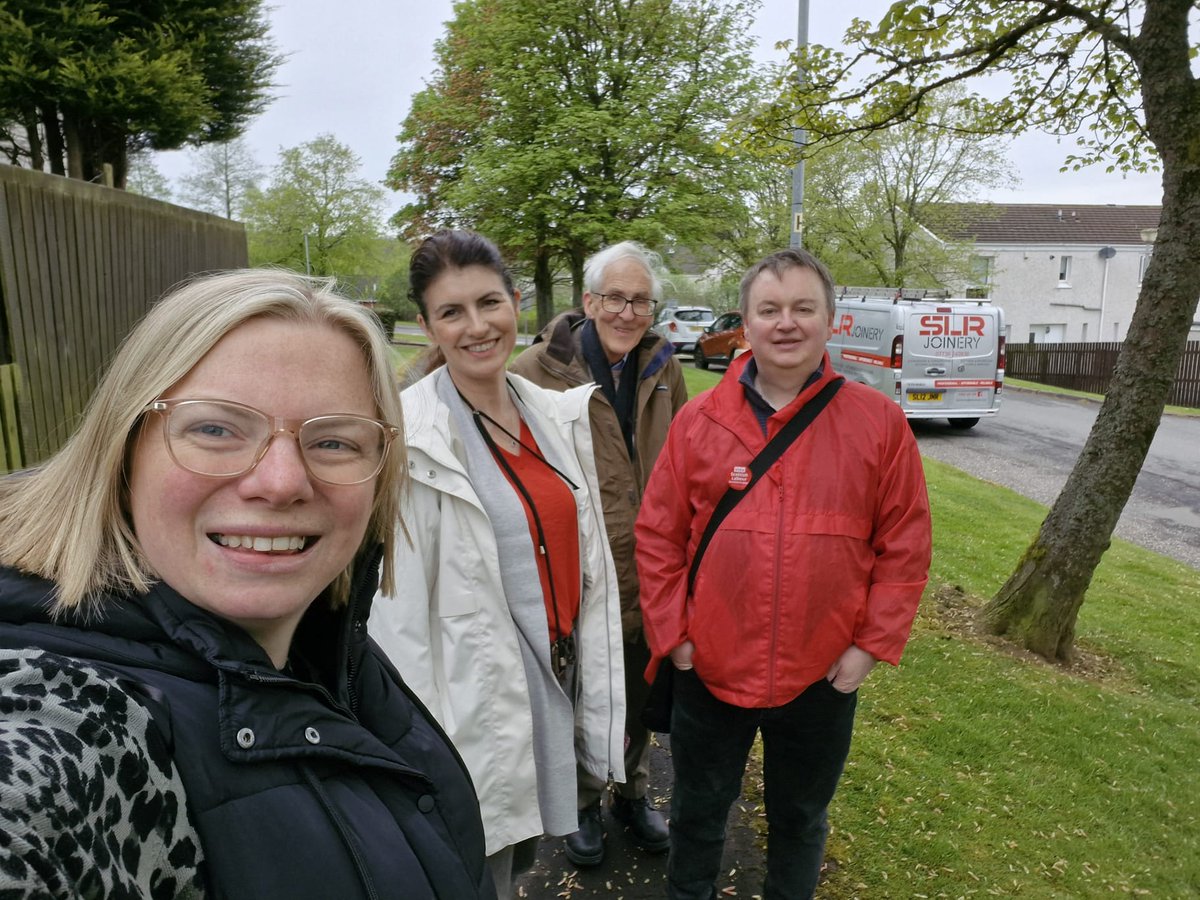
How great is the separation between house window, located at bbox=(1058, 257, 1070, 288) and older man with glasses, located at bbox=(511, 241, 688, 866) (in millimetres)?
44572

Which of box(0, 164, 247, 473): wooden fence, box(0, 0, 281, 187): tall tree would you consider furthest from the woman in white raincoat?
box(0, 0, 281, 187): tall tree

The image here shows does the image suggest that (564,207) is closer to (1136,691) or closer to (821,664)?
(1136,691)

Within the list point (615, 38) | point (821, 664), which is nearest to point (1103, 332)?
point (615, 38)

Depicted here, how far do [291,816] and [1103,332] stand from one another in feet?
159

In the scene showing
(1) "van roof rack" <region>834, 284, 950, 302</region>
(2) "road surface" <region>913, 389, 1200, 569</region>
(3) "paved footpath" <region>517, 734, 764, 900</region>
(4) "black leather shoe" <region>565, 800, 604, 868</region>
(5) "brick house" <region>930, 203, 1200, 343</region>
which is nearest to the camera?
(3) "paved footpath" <region>517, 734, 764, 900</region>

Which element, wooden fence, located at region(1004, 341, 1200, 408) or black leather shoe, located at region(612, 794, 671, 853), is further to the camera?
wooden fence, located at region(1004, 341, 1200, 408)

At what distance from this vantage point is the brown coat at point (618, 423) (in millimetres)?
3045

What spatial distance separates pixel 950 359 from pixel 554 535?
13821 mm

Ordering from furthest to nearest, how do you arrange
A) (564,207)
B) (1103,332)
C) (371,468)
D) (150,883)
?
(1103,332), (564,207), (371,468), (150,883)

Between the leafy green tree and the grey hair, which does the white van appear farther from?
the leafy green tree

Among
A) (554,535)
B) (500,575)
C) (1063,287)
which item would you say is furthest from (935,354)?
(1063,287)

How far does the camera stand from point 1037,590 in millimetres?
5191

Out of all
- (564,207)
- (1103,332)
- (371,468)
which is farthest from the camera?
(1103,332)

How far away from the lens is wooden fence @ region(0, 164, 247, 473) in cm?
477
